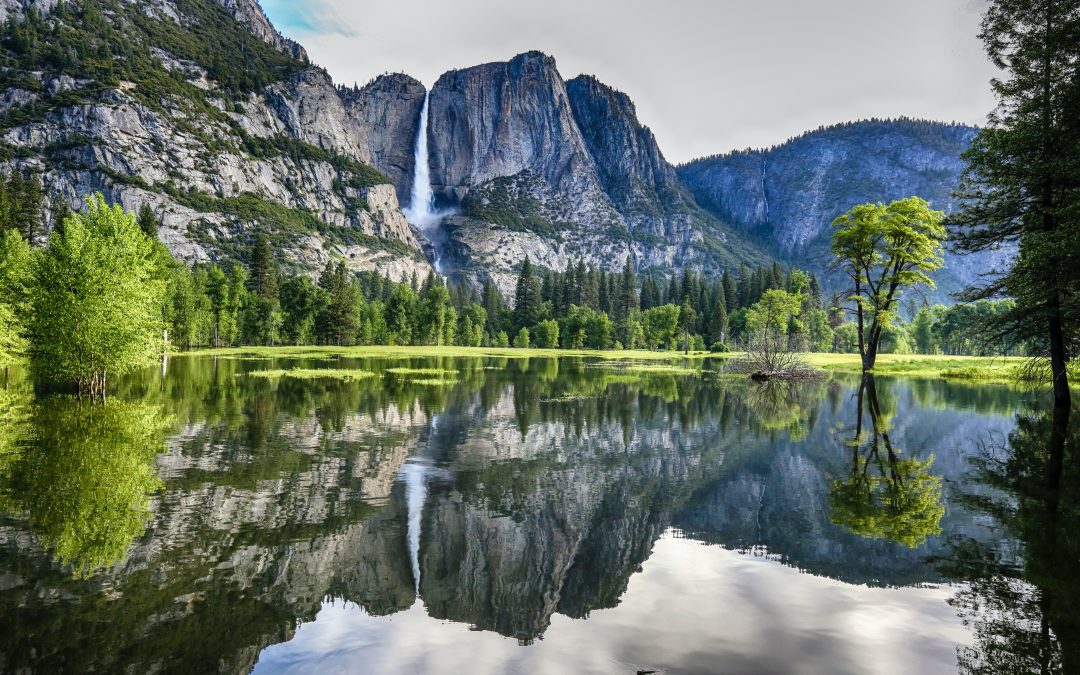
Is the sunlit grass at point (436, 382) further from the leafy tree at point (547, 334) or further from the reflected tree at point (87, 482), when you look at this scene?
the leafy tree at point (547, 334)

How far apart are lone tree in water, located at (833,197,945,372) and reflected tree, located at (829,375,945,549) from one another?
3442cm

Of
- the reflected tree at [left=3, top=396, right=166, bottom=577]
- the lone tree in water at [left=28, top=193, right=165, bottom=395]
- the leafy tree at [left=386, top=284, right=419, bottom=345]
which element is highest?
the leafy tree at [left=386, top=284, right=419, bottom=345]

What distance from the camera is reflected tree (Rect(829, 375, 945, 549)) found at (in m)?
12.3

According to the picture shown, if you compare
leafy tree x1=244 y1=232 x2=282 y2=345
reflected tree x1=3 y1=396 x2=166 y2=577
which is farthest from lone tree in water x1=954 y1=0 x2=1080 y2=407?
leafy tree x1=244 y1=232 x2=282 y2=345

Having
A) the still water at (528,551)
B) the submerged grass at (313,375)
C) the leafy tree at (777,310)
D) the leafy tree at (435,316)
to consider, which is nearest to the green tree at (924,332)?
the leafy tree at (777,310)

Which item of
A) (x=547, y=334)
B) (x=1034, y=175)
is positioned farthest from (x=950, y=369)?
(x=547, y=334)

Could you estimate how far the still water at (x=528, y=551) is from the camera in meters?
7.58

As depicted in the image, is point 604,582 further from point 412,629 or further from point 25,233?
point 25,233

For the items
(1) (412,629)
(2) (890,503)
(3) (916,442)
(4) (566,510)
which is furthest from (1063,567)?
(3) (916,442)

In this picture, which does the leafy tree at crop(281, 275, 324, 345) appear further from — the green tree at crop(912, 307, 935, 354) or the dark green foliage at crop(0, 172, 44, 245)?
the green tree at crop(912, 307, 935, 354)

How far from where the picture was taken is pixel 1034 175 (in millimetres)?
23672

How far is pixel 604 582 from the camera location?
9969 mm

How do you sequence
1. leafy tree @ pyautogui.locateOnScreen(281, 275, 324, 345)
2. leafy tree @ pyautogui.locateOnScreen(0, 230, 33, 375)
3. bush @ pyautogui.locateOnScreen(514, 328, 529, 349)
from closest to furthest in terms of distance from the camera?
leafy tree @ pyautogui.locateOnScreen(0, 230, 33, 375), leafy tree @ pyautogui.locateOnScreen(281, 275, 324, 345), bush @ pyautogui.locateOnScreen(514, 328, 529, 349)

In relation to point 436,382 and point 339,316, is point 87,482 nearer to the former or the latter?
point 436,382
